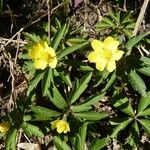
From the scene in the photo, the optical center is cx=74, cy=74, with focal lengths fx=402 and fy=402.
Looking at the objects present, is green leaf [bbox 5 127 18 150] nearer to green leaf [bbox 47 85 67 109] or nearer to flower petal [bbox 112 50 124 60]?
green leaf [bbox 47 85 67 109]

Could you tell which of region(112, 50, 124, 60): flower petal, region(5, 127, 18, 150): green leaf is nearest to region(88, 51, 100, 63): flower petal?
region(112, 50, 124, 60): flower petal

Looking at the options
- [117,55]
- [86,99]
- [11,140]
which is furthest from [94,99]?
[11,140]

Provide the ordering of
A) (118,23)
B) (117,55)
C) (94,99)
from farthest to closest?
(118,23), (94,99), (117,55)

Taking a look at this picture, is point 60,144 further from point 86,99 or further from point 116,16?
point 116,16

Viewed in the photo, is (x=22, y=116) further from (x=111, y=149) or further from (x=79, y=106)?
(x=111, y=149)

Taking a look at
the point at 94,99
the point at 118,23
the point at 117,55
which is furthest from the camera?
the point at 118,23

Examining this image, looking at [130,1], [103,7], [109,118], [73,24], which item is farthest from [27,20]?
[109,118]
